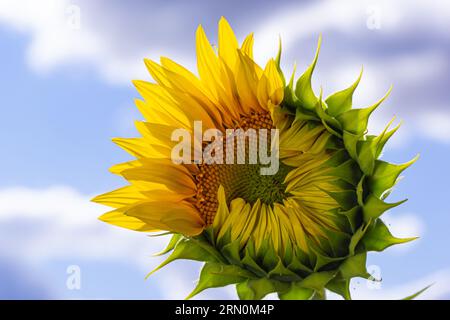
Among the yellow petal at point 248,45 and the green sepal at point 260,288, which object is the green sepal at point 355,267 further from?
the yellow petal at point 248,45

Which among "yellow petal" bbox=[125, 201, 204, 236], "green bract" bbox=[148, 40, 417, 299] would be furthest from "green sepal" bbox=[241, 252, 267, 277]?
"yellow petal" bbox=[125, 201, 204, 236]

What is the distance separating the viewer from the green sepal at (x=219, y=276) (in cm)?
271

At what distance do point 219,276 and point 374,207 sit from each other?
0.80 metres

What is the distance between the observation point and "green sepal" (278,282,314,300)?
2.69m

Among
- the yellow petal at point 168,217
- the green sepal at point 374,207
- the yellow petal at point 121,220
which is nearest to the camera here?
the green sepal at point 374,207

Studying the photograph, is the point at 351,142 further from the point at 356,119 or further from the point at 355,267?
the point at 355,267

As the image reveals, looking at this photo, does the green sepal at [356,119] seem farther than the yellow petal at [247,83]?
No

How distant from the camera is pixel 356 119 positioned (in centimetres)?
267

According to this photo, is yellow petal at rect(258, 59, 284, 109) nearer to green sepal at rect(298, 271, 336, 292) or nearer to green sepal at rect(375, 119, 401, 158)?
green sepal at rect(375, 119, 401, 158)

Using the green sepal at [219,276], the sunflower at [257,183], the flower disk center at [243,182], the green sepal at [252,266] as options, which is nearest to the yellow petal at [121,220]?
the sunflower at [257,183]

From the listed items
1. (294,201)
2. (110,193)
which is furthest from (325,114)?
(110,193)

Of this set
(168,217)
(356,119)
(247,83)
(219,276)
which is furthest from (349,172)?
(168,217)

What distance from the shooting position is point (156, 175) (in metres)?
2.97

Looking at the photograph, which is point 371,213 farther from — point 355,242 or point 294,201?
point 294,201
